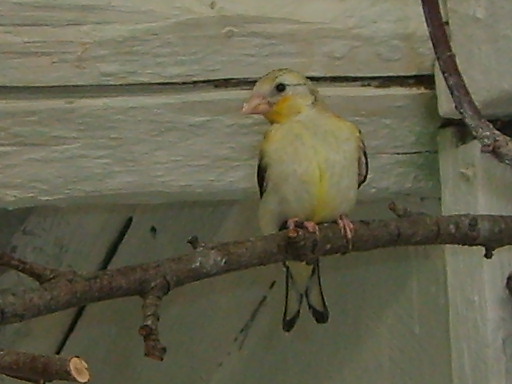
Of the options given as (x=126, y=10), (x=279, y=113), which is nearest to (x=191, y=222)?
(x=279, y=113)

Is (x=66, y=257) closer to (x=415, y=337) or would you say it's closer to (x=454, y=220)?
(x=415, y=337)

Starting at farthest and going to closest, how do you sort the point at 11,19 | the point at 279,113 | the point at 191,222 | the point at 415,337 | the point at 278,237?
the point at 191,222
the point at 415,337
the point at 279,113
the point at 11,19
the point at 278,237

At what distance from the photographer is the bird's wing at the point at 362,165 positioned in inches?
40.7

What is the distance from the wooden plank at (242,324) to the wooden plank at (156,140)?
19 centimetres

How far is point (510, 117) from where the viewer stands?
3.39ft

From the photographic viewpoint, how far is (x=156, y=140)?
3.38 ft

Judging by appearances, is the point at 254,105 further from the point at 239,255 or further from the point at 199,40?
the point at 239,255

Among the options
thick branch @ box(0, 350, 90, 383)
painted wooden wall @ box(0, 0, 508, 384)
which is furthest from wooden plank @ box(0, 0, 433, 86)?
thick branch @ box(0, 350, 90, 383)

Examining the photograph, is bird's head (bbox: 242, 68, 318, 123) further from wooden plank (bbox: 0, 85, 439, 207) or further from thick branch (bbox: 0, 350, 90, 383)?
thick branch (bbox: 0, 350, 90, 383)

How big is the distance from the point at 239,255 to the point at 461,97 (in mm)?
278

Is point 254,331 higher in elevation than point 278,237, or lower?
higher

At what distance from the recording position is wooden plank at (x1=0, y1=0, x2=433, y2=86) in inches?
38.5

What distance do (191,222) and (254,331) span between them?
0.18 meters

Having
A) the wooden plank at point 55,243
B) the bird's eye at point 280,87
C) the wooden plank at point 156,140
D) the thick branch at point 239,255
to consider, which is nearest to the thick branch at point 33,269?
the thick branch at point 239,255
